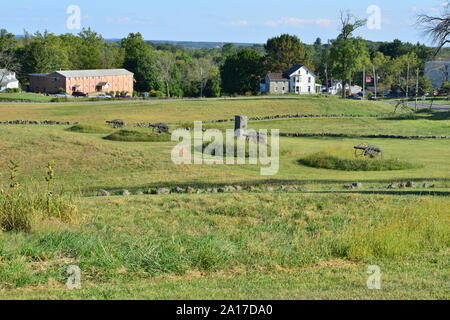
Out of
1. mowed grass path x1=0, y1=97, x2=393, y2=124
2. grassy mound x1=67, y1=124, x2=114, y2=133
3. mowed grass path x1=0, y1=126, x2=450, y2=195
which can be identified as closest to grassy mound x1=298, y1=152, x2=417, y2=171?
mowed grass path x1=0, y1=126, x2=450, y2=195

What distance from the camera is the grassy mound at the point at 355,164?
3219cm

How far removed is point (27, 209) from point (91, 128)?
38.6 meters

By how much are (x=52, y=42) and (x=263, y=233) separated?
123m

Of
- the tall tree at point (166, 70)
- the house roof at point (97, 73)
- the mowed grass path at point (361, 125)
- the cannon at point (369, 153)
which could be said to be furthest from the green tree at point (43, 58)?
the cannon at point (369, 153)

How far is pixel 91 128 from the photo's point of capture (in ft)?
167

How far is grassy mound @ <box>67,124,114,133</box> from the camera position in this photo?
164 ft

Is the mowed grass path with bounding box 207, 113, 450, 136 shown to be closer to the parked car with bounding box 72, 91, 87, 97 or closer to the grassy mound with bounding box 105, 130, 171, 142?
the grassy mound with bounding box 105, 130, 171, 142

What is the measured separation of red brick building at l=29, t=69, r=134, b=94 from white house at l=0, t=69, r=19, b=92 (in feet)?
10.1

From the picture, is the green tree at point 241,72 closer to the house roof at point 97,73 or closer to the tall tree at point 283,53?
the tall tree at point 283,53

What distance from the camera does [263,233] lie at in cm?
1327

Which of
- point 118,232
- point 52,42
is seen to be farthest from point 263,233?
point 52,42

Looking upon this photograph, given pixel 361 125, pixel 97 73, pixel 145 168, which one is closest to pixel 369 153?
pixel 145 168

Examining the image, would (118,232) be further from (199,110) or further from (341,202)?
(199,110)

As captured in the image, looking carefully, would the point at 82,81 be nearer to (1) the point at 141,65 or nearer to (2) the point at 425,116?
(1) the point at 141,65
